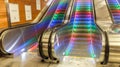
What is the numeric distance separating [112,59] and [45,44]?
4.35ft

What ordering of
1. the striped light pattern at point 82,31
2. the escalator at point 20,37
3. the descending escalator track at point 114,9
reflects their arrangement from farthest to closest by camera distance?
the descending escalator track at point 114,9 → the striped light pattern at point 82,31 → the escalator at point 20,37

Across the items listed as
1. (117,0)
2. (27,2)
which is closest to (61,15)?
(27,2)

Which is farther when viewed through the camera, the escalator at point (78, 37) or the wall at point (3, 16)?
the wall at point (3, 16)

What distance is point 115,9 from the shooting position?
560 centimetres

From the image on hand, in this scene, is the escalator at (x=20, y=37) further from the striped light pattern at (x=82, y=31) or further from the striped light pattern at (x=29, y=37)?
the striped light pattern at (x=82, y=31)

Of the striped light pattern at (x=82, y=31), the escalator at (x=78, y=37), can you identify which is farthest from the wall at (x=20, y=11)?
the striped light pattern at (x=82, y=31)

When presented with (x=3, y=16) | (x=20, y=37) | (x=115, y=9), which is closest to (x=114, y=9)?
(x=115, y=9)

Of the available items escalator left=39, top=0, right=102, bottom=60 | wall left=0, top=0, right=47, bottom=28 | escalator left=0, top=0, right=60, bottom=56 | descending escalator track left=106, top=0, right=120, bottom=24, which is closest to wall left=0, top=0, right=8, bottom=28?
wall left=0, top=0, right=47, bottom=28

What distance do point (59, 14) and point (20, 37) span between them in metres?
2.43

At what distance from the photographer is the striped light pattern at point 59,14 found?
5314mm

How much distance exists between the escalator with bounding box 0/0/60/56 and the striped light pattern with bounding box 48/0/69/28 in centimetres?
21

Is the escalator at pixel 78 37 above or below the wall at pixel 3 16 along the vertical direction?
below

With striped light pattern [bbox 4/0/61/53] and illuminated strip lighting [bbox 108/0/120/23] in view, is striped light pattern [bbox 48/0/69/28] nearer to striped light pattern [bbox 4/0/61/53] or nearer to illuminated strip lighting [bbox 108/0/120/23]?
striped light pattern [bbox 4/0/61/53]

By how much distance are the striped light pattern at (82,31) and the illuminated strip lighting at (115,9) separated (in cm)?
87
